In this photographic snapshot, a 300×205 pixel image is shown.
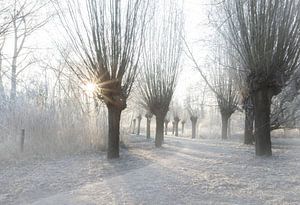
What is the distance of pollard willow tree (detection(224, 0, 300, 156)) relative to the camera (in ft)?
35.7

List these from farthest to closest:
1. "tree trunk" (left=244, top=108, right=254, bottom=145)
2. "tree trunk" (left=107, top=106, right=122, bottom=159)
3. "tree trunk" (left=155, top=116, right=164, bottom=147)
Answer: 1. "tree trunk" (left=244, top=108, right=254, bottom=145)
2. "tree trunk" (left=155, top=116, right=164, bottom=147)
3. "tree trunk" (left=107, top=106, right=122, bottom=159)

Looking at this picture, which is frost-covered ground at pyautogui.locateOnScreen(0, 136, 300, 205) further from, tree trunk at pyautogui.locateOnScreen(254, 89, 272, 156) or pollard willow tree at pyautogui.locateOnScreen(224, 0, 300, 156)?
pollard willow tree at pyautogui.locateOnScreen(224, 0, 300, 156)

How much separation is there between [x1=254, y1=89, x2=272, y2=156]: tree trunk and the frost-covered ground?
45cm

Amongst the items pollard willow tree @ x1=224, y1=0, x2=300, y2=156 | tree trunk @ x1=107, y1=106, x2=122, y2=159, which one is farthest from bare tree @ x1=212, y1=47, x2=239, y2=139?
tree trunk @ x1=107, y1=106, x2=122, y2=159

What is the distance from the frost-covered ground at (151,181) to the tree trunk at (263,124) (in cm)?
45

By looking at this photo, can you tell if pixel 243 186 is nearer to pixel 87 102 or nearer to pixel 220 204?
pixel 220 204

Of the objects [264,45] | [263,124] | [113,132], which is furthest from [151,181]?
[264,45]

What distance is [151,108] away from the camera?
1814 centimetres

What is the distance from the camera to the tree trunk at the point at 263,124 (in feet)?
37.7

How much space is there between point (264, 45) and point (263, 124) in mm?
2297

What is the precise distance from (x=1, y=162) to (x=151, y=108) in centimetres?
813

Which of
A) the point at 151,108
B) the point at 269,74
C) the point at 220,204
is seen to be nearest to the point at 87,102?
the point at 151,108

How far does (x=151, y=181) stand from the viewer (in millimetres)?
7832

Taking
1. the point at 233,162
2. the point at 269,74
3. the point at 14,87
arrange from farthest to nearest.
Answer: the point at 14,87, the point at 269,74, the point at 233,162
